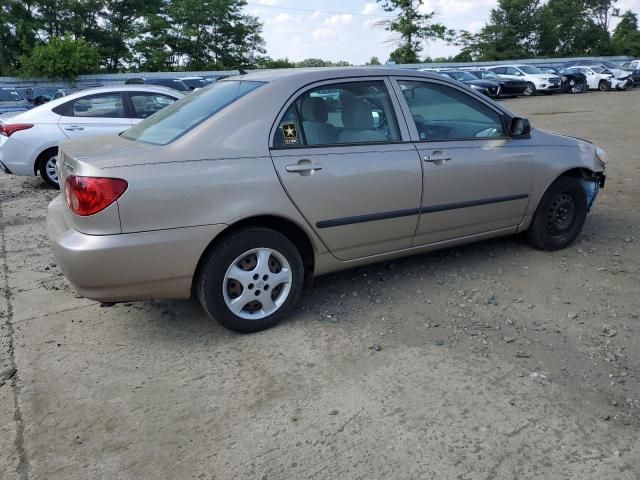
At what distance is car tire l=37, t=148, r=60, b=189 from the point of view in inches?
312

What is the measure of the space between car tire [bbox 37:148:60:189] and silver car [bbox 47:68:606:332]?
4.66m

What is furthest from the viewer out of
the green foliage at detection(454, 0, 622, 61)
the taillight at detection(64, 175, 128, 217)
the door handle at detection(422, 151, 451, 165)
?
the green foliage at detection(454, 0, 622, 61)

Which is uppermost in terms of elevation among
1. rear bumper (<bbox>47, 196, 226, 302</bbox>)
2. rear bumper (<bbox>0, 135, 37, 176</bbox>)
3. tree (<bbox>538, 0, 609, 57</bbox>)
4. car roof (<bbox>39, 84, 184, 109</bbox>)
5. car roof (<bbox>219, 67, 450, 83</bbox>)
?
tree (<bbox>538, 0, 609, 57</bbox>)

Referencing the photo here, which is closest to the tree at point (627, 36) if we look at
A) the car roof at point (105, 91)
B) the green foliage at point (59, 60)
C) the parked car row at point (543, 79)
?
the parked car row at point (543, 79)

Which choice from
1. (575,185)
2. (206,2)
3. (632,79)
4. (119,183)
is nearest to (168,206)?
(119,183)

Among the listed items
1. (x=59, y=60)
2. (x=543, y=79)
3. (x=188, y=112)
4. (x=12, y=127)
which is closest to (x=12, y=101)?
(x=12, y=127)

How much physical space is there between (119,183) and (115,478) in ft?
4.90

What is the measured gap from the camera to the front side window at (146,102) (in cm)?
835

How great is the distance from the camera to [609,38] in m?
64.4

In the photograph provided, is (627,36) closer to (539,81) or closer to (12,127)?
(539,81)

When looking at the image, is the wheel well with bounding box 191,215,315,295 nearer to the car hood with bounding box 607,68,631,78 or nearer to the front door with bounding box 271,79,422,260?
the front door with bounding box 271,79,422,260

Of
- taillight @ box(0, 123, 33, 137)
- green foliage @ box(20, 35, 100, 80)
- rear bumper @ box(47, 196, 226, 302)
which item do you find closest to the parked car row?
green foliage @ box(20, 35, 100, 80)

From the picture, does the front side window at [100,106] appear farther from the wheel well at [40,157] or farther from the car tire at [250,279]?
the car tire at [250,279]

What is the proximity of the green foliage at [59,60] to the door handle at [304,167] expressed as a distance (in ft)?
103
